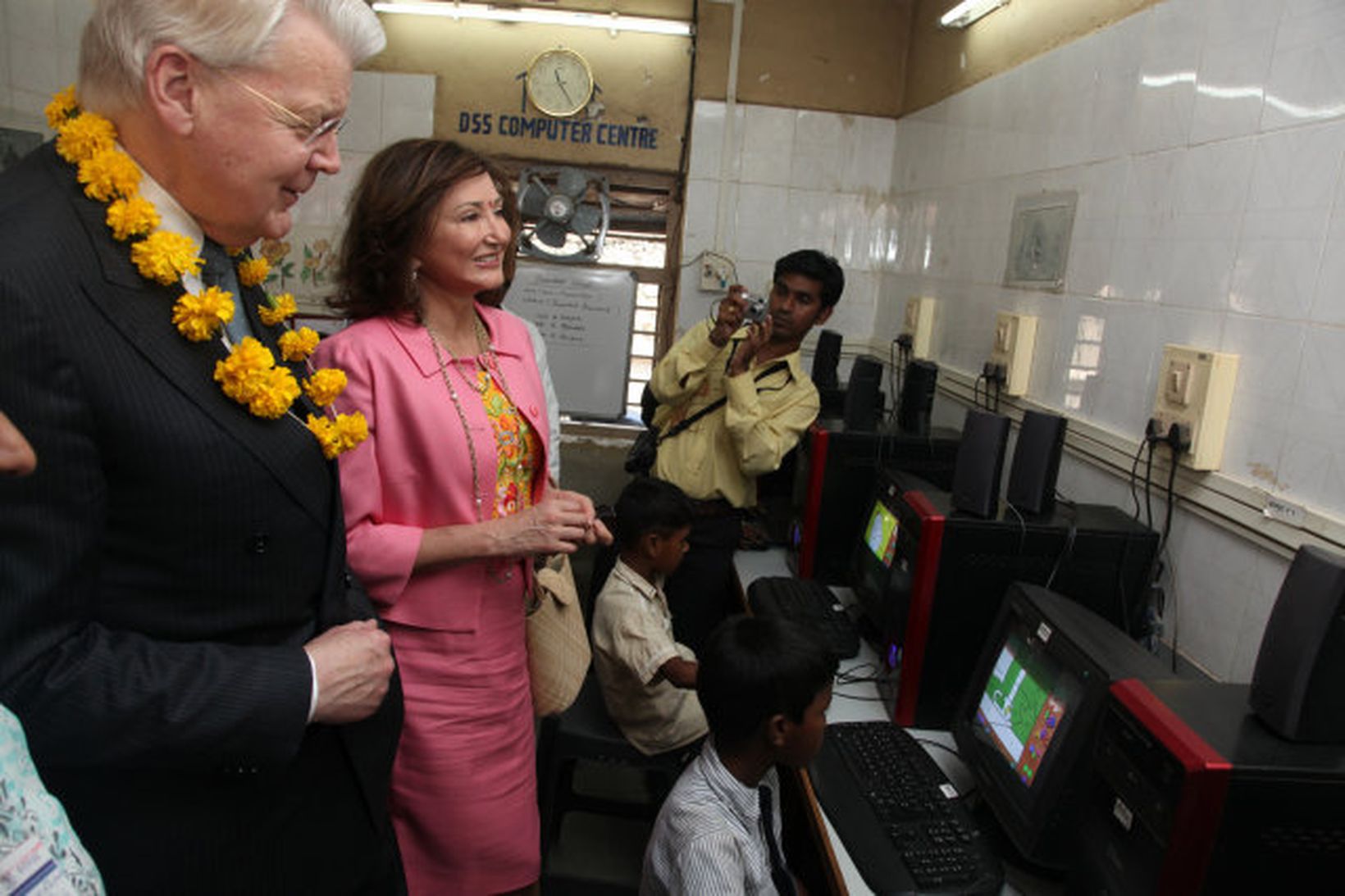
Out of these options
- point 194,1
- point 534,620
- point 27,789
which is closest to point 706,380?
point 534,620

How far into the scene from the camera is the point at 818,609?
2404 mm

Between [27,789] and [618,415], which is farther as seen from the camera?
[618,415]

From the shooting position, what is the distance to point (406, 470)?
1.47 meters

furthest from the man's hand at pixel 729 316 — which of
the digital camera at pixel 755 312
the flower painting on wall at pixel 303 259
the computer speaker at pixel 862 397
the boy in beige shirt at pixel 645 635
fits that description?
the flower painting on wall at pixel 303 259

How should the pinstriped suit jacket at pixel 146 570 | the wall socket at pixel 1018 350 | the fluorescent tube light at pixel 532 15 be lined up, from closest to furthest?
1. the pinstriped suit jacket at pixel 146 570
2. the wall socket at pixel 1018 350
3. the fluorescent tube light at pixel 532 15

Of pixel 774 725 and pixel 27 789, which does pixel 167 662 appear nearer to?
pixel 27 789

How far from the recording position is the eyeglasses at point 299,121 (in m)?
0.90

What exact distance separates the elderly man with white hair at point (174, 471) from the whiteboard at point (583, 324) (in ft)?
11.2

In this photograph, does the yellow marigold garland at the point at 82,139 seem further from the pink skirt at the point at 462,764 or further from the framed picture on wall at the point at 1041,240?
the framed picture on wall at the point at 1041,240

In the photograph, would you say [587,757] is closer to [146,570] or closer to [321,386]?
[321,386]

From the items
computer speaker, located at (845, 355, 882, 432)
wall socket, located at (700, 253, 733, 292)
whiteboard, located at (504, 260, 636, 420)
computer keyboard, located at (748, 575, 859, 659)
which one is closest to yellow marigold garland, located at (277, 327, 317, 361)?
computer keyboard, located at (748, 575, 859, 659)

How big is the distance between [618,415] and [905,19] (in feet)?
7.55

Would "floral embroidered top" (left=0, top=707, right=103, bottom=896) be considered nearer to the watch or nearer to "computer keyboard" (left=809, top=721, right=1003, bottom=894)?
"computer keyboard" (left=809, top=721, right=1003, bottom=894)

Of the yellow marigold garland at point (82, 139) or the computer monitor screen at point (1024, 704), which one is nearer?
the yellow marigold garland at point (82, 139)
